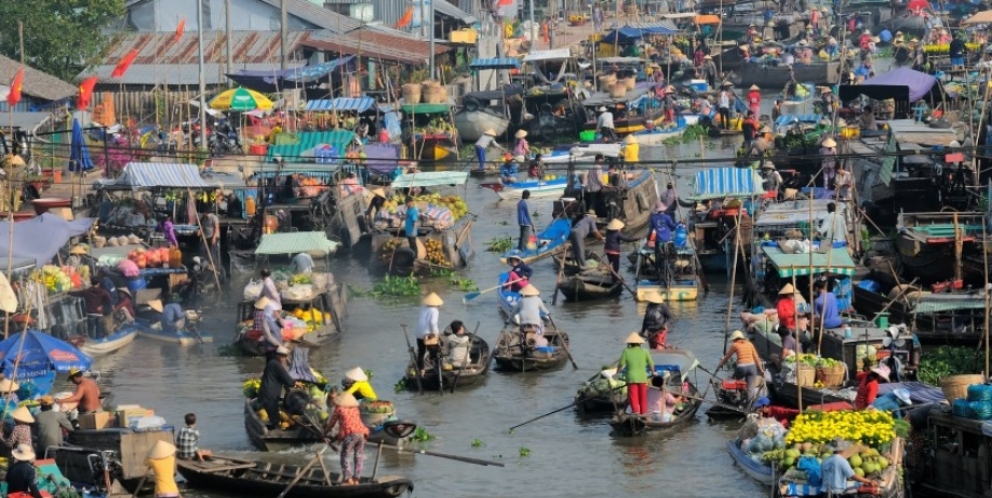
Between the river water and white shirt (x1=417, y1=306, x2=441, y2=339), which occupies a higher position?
white shirt (x1=417, y1=306, x2=441, y2=339)

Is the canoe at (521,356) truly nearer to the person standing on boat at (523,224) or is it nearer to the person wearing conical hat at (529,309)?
the person wearing conical hat at (529,309)

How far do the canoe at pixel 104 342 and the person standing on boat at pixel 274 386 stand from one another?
244 inches

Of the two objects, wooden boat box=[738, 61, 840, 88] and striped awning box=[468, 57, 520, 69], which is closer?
striped awning box=[468, 57, 520, 69]

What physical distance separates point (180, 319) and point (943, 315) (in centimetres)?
1107

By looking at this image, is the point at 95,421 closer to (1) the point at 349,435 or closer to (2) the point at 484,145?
(1) the point at 349,435

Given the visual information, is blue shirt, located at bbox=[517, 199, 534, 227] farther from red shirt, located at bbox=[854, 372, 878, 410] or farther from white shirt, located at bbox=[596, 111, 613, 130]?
red shirt, located at bbox=[854, 372, 878, 410]

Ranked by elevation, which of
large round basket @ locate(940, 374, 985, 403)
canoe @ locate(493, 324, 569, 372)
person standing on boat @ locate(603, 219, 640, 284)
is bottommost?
canoe @ locate(493, 324, 569, 372)

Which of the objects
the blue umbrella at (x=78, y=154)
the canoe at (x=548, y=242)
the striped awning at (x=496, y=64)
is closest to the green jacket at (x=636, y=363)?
the canoe at (x=548, y=242)

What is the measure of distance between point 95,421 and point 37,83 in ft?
77.2

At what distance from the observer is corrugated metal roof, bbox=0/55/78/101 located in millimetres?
41875

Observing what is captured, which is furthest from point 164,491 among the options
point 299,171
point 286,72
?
point 286,72

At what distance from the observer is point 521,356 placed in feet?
84.5

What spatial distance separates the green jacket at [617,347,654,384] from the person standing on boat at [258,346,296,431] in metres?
3.82

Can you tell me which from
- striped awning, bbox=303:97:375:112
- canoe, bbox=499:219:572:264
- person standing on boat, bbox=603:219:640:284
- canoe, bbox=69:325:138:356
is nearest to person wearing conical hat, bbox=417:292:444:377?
→ canoe, bbox=69:325:138:356
